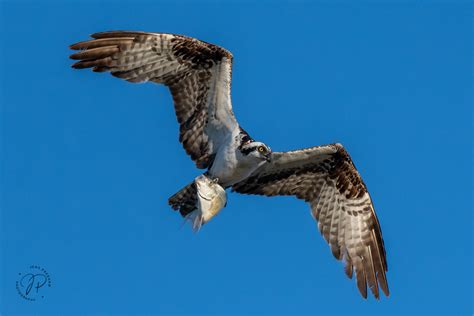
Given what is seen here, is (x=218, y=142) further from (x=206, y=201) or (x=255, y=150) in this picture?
(x=206, y=201)

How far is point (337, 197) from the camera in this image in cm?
1683

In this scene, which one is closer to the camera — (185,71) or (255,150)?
(255,150)

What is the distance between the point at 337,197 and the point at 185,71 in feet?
11.8

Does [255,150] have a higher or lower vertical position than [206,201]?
higher

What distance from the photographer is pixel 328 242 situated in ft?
54.6

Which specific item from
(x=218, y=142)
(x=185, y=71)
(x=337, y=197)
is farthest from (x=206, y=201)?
(x=337, y=197)

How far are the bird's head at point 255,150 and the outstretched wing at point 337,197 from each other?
0.91m

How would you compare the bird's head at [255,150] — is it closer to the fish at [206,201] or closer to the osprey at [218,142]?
the osprey at [218,142]

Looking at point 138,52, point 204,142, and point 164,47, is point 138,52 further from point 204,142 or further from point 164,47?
point 204,142

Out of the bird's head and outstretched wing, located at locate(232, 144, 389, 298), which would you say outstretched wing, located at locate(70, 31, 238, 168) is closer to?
the bird's head

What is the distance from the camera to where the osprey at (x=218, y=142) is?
1515 cm

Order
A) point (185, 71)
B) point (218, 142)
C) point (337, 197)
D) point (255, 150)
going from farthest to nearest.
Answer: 1. point (337, 197)
2. point (218, 142)
3. point (185, 71)
4. point (255, 150)

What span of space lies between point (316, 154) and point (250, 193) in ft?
4.47

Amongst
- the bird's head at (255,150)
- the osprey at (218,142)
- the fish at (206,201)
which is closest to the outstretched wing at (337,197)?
the osprey at (218,142)
